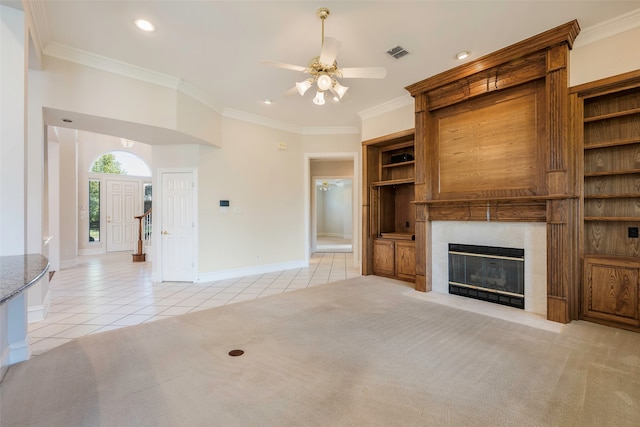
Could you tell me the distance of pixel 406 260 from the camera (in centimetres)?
491

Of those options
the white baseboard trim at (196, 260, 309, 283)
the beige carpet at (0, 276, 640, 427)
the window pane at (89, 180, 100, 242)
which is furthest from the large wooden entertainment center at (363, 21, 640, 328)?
the window pane at (89, 180, 100, 242)

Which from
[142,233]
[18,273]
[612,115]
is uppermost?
[612,115]

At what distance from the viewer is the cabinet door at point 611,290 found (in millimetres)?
2777

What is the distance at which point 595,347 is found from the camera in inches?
96.6

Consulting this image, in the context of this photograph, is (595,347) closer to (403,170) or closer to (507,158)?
(507,158)

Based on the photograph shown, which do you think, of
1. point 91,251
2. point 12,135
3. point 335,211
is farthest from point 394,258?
point 335,211

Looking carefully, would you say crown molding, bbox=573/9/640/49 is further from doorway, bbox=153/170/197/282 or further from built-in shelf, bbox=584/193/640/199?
doorway, bbox=153/170/197/282

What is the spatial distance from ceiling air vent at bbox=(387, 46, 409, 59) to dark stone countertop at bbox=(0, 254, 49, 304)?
12.2 feet

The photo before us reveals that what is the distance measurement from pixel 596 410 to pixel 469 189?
2.71m

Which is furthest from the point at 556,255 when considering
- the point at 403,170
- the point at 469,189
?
the point at 403,170

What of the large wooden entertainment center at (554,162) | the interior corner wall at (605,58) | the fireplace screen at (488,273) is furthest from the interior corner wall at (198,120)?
the interior corner wall at (605,58)

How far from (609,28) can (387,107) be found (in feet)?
9.02

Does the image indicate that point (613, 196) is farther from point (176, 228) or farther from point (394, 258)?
point (176, 228)

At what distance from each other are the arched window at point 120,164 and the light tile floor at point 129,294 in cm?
355
